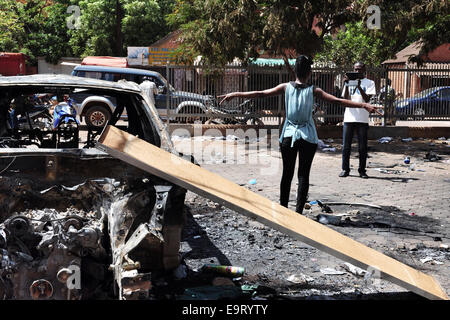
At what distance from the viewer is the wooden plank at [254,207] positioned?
11.1 feet

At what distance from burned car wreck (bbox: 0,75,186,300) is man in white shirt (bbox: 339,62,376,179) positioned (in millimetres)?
5576

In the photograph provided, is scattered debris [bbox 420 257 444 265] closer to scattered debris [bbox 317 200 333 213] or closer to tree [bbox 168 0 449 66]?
scattered debris [bbox 317 200 333 213]

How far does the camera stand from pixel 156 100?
1638cm

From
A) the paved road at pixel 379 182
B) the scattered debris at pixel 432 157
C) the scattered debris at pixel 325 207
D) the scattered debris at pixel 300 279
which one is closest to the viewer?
the scattered debris at pixel 300 279

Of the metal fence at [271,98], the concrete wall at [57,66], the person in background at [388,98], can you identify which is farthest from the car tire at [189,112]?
the concrete wall at [57,66]

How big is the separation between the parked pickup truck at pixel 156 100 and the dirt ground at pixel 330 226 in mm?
5006

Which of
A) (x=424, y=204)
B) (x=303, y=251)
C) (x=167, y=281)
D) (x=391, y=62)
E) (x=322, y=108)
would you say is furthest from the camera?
(x=391, y=62)

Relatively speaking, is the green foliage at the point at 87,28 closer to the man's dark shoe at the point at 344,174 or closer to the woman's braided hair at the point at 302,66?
the man's dark shoe at the point at 344,174

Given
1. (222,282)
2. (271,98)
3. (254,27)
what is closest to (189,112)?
(271,98)

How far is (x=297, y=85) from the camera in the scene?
5.86 meters

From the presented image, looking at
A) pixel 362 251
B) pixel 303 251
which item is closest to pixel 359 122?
pixel 303 251

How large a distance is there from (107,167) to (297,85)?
9.07 ft

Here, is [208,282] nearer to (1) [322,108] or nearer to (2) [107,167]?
(2) [107,167]
